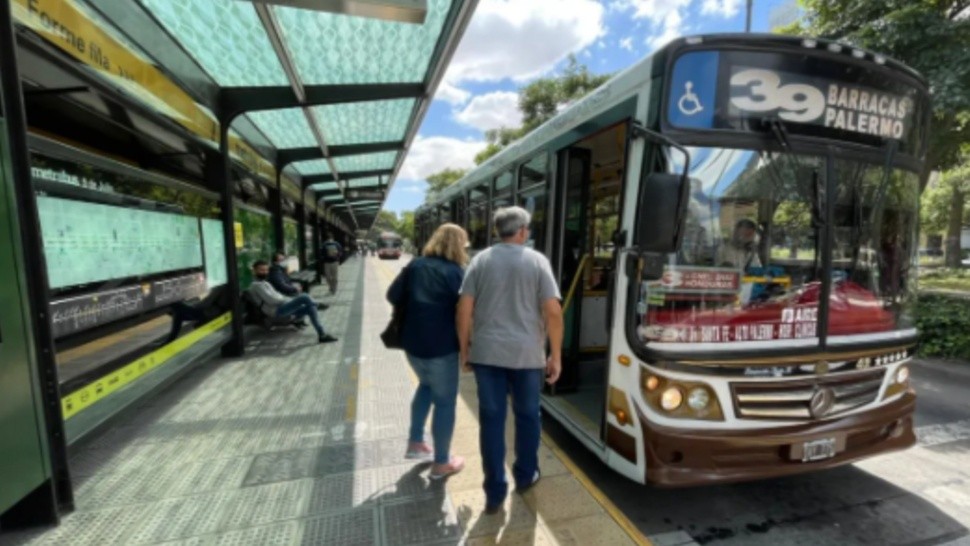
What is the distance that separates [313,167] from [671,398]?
13.4 m

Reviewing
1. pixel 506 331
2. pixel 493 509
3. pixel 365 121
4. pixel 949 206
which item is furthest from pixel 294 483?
pixel 949 206

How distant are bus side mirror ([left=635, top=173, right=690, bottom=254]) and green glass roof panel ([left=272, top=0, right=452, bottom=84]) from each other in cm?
322

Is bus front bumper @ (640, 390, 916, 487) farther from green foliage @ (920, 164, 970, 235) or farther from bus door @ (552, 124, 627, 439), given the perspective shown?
green foliage @ (920, 164, 970, 235)

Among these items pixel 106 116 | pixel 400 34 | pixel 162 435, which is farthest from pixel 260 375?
pixel 400 34

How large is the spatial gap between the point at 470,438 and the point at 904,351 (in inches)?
121

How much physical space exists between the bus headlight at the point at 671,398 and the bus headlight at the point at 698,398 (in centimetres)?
5

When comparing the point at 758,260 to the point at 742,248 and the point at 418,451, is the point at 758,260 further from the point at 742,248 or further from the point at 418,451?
the point at 418,451

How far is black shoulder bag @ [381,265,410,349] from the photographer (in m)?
3.01

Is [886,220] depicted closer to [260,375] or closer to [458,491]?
[458,491]

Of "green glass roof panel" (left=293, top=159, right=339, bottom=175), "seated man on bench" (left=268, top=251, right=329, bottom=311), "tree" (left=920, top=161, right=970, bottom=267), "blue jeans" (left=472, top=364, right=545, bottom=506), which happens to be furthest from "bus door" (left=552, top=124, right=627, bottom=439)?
"tree" (left=920, top=161, right=970, bottom=267)

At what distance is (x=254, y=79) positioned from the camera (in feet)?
20.6

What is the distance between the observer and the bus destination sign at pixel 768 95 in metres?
2.64

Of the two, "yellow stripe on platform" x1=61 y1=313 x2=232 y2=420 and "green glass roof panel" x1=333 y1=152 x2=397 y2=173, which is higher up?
"green glass roof panel" x1=333 y1=152 x2=397 y2=173

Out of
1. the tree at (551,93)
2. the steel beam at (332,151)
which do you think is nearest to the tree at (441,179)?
the tree at (551,93)
